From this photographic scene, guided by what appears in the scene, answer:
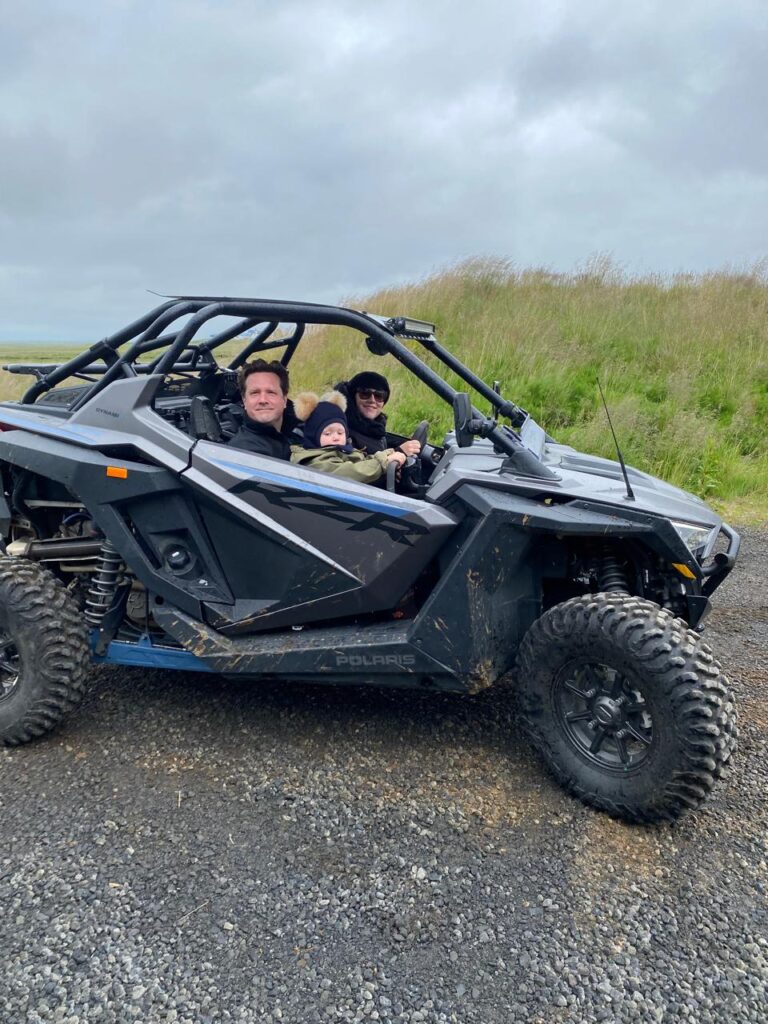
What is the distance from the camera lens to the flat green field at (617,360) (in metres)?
7.91

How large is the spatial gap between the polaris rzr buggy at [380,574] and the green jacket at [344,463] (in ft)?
0.34

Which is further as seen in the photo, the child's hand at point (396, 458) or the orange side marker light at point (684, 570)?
the child's hand at point (396, 458)

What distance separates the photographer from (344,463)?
308 cm

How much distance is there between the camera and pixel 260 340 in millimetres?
4152

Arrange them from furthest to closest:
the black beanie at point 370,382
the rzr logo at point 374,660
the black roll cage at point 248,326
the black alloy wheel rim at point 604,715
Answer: the black beanie at point 370,382 → the black roll cage at point 248,326 → the rzr logo at point 374,660 → the black alloy wheel rim at point 604,715

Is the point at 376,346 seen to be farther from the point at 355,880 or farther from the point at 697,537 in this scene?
the point at 355,880

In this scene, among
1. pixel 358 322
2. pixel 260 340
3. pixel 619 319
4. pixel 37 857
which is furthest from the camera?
pixel 619 319

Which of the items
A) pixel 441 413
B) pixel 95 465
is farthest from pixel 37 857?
pixel 441 413

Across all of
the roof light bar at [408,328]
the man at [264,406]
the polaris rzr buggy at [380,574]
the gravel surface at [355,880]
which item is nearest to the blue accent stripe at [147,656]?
the polaris rzr buggy at [380,574]

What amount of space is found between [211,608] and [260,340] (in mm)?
1684

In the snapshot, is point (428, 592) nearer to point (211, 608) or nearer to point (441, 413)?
point (211, 608)

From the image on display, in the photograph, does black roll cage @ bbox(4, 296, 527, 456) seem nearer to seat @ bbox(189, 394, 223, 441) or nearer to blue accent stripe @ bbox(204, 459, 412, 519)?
seat @ bbox(189, 394, 223, 441)

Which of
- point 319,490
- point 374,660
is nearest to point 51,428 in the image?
point 319,490

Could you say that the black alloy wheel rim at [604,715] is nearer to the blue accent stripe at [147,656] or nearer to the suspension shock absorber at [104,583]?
the blue accent stripe at [147,656]
